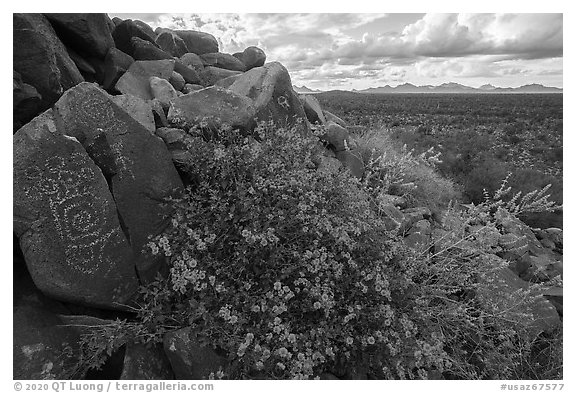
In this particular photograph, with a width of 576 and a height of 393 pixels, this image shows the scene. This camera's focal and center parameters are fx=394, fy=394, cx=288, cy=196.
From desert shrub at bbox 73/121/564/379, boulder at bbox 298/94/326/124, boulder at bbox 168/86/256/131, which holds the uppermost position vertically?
boulder at bbox 168/86/256/131

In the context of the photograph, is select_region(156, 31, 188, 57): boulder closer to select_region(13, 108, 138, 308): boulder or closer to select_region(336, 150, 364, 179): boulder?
select_region(336, 150, 364, 179): boulder

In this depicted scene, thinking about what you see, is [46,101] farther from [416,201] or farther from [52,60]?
[416,201]

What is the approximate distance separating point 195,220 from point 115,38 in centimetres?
458

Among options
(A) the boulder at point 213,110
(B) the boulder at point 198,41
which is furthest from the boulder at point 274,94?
(B) the boulder at point 198,41

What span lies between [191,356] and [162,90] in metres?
3.69

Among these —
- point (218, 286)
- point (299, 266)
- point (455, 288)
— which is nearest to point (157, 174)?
point (218, 286)

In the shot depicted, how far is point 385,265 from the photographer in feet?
12.1

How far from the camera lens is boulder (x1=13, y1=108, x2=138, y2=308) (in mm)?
3211

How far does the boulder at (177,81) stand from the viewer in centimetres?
612

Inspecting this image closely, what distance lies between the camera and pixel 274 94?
217 inches

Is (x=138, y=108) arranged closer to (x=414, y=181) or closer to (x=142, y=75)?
(x=142, y=75)

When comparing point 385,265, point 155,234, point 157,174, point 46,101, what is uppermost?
point 46,101

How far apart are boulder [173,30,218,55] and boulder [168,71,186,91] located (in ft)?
8.99

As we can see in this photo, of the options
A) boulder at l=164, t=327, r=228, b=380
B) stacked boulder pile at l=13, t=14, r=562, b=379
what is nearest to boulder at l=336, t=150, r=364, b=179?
stacked boulder pile at l=13, t=14, r=562, b=379
